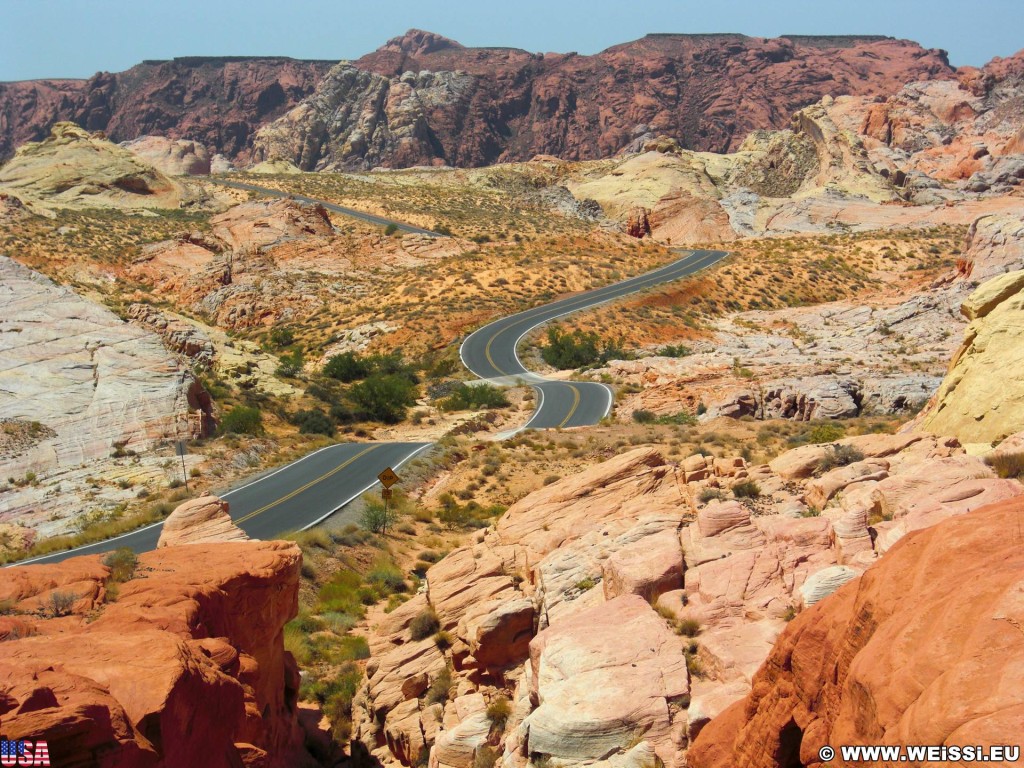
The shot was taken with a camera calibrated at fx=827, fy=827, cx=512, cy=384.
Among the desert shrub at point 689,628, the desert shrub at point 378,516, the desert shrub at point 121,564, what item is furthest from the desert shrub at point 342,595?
the desert shrub at point 689,628

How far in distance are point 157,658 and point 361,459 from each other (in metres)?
25.3

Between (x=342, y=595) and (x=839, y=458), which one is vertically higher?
(x=839, y=458)

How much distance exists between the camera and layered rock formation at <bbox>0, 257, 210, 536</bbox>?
30.9 m

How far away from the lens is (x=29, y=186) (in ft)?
302

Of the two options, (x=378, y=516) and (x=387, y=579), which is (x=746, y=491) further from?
(x=378, y=516)

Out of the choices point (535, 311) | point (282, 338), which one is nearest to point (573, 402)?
point (535, 311)

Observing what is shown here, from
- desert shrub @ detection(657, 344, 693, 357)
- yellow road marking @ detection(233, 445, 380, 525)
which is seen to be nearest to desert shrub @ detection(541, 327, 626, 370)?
desert shrub @ detection(657, 344, 693, 357)

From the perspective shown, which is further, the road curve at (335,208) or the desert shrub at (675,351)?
the road curve at (335,208)

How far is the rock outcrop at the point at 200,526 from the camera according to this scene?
1695 cm

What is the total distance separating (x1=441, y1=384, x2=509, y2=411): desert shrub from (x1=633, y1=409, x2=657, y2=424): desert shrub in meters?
8.91

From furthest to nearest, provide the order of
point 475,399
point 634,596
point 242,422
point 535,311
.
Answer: point 535,311 → point 475,399 → point 242,422 → point 634,596

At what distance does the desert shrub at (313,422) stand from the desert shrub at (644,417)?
1516cm

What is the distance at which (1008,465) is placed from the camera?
1341cm

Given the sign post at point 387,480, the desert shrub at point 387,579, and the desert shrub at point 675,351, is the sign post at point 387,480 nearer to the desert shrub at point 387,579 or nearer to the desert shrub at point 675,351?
the desert shrub at point 387,579
